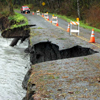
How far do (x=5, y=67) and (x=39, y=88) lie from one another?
6966 mm

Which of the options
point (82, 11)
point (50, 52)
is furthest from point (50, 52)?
point (82, 11)

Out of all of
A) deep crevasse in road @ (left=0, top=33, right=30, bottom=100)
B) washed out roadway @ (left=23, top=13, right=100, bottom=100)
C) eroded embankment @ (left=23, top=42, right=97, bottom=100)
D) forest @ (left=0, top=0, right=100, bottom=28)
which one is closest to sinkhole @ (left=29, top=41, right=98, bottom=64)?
Result: eroded embankment @ (left=23, top=42, right=97, bottom=100)

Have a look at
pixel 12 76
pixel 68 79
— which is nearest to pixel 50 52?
pixel 12 76

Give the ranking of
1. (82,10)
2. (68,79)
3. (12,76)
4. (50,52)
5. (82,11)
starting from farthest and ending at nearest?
(82,10)
(82,11)
(50,52)
(12,76)
(68,79)

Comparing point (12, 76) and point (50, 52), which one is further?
point (50, 52)

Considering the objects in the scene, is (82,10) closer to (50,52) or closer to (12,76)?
(50,52)

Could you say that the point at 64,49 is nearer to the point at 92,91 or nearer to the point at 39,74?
Result: the point at 39,74

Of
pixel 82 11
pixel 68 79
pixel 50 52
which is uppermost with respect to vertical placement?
pixel 82 11

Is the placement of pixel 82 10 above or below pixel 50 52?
above

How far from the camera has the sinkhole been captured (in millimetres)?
9070

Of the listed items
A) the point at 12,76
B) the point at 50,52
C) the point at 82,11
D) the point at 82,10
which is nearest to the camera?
the point at 12,76

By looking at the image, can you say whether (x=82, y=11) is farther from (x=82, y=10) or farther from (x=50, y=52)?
(x=50, y=52)

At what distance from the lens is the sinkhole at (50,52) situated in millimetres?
9070

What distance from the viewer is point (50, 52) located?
33.3ft
